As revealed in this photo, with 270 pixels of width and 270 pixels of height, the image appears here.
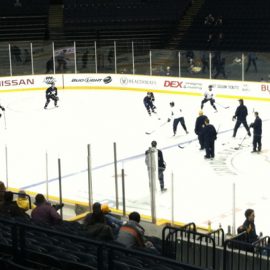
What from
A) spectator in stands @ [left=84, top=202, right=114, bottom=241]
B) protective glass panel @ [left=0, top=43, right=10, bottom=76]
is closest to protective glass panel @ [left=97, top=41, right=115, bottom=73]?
protective glass panel @ [left=0, top=43, right=10, bottom=76]

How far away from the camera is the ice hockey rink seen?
10508 mm

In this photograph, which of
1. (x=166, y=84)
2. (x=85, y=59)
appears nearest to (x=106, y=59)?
(x=85, y=59)

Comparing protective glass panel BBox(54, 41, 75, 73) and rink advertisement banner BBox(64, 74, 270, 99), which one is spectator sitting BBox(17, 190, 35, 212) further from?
protective glass panel BBox(54, 41, 75, 73)

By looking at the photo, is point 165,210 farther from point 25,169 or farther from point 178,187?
point 25,169

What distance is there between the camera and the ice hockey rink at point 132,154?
1051cm

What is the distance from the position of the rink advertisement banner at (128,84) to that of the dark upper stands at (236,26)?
4125 mm

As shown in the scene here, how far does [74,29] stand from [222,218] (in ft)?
77.6

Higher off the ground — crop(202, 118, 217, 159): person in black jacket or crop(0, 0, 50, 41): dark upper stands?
crop(0, 0, 50, 41): dark upper stands

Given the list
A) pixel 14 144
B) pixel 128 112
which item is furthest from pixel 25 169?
pixel 128 112

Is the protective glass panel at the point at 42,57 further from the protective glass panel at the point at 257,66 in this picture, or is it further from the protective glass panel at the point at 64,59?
the protective glass panel at the point at 257,66

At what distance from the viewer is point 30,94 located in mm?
27203

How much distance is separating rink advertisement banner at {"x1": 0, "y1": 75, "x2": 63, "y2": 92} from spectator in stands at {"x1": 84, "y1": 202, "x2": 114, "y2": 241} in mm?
20760

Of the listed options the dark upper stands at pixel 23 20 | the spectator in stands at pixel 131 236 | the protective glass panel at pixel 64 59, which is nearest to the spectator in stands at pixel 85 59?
the protective glass panel at pixel 64 59

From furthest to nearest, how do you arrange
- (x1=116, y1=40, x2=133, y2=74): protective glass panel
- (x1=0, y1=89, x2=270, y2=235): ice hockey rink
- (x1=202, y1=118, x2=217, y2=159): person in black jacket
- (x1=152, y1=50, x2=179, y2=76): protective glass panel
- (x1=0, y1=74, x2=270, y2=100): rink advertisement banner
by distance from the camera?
(x1=116, y1=40, x2=133, y2=74): protective glass panel
(x1=152, y1=50, x2=179, y2=76): protective glass panel
(x1=0, y1=74, x2=270, y2=100): rink advertisement banner
(x1=202, y1=118, x2=217, y2=159): person in black jacket
(x1=0, y1=89, x2=270, y2=235): ice hockey rink
